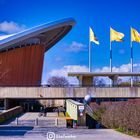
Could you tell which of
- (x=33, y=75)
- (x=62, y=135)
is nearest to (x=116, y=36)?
(x=33, y=75)

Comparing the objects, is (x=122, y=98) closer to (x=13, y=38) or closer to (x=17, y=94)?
(x=17, y=94)

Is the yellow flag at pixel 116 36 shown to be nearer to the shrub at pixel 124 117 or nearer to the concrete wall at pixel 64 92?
the concrete wall at pixel 64 92

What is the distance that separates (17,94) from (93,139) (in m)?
38.0

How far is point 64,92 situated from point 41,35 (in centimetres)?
2359

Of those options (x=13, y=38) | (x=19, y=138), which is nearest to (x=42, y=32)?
(x=13, y=38)

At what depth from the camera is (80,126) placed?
24.6 m

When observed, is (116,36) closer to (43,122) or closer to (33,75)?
(33,75)

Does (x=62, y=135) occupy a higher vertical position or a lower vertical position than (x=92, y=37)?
lower

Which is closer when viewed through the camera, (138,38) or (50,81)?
(138,38)

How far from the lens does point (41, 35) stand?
243ft

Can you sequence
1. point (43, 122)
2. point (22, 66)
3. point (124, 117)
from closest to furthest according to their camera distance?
1. point (124, 117)
2. point (43, 122)
3. point (22, 66)

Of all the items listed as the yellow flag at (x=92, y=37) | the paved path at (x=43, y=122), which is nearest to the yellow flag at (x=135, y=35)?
the yellow flag at (x=92, y=37)

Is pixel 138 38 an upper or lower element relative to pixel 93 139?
upper

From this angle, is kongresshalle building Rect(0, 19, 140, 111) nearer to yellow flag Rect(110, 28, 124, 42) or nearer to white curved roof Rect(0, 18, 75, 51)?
Answer: white curved roof Rect(0, 18, 75, 51)
